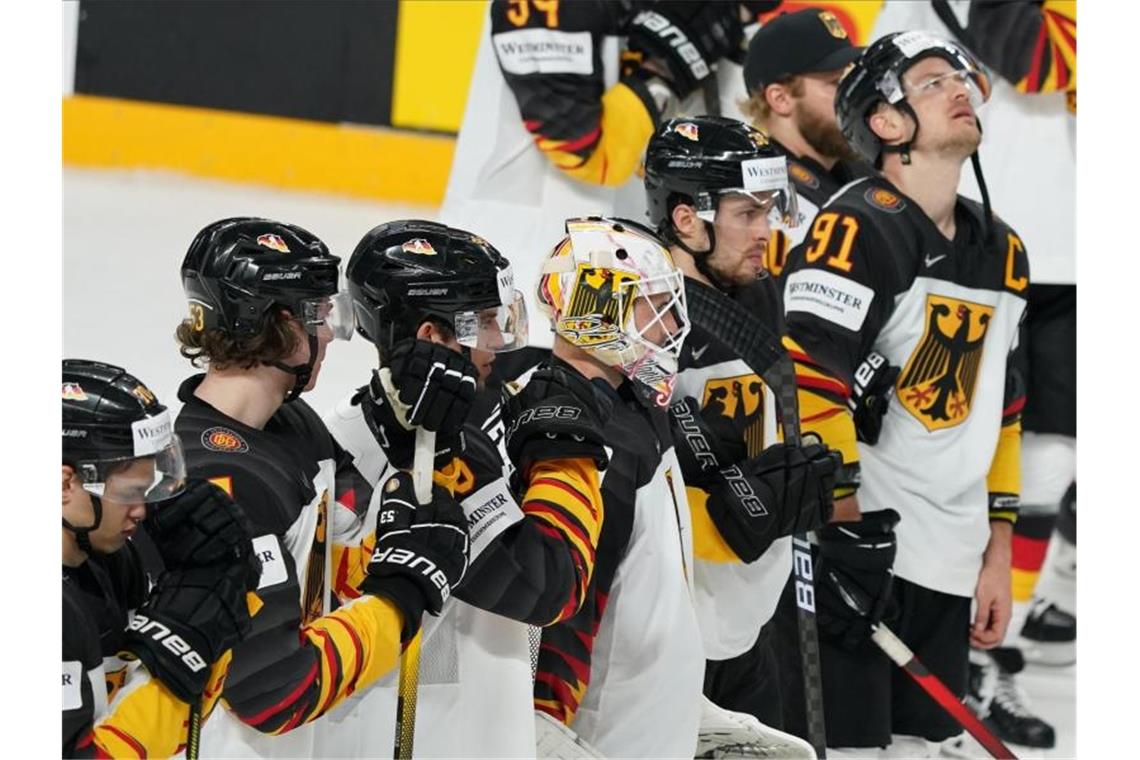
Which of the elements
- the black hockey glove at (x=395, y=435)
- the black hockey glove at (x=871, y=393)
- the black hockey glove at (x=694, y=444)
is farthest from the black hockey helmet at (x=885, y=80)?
the black hockey glove at (x=395, y=435)

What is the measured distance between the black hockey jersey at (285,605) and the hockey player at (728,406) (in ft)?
2.21

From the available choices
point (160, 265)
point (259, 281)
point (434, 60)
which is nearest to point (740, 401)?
point (259, 281)

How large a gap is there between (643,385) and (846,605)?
0.84 m

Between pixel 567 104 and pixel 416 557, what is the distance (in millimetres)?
1771

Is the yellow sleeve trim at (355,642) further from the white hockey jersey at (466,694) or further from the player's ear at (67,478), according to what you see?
the player's ear at (67,478)

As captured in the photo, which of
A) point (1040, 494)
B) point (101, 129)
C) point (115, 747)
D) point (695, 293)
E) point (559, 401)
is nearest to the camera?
point (115, 747)

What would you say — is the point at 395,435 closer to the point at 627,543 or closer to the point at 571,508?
the point at 571,508

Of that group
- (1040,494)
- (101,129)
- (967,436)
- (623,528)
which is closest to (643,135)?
(967,436)

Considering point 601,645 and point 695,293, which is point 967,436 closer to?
point 695,293

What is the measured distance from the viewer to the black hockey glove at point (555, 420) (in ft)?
7.32

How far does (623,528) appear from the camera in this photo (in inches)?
93.6

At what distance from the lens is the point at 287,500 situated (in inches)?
84.4

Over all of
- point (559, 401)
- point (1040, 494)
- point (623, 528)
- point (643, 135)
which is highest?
point (643, 135)

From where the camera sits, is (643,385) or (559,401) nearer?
(559,401)
